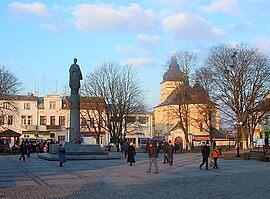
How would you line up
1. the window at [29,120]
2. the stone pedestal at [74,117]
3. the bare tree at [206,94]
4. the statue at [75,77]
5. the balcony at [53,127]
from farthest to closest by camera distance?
1. the balcony at [53,127]
2. the window at [29,120]
3. the bare tree at [206,94]
4. the statue at [75,77]
5. the stone pedestal at [74,117]

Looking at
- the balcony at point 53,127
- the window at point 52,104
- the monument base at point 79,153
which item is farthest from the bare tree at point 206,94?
the window at point 52,104

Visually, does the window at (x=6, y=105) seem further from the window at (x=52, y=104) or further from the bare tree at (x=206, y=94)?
the window at (x=52, y=104)

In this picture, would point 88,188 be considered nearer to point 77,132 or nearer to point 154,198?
point 154,198

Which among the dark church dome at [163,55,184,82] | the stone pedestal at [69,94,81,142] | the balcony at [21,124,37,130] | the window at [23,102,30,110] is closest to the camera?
the stone pedestal at [69,94,81,142]

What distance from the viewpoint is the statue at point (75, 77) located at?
3347 centimetres

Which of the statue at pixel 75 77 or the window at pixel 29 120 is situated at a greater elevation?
the statue at pixel 75 77

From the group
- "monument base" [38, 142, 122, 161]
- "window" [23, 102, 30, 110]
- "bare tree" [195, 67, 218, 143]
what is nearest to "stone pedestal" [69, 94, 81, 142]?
"monument base" [38, 142, 122, 161]

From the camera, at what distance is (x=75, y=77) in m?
33.8

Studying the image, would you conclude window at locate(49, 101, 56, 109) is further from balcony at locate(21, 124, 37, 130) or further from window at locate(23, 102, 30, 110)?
balcony at locate(21, 124, 37, 130)

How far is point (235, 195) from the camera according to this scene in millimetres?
12602

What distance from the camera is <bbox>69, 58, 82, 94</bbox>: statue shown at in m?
33.5

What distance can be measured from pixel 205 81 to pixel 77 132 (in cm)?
2062

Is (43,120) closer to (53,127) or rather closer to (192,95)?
(53,127)

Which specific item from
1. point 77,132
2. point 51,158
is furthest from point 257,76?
point 51,158
